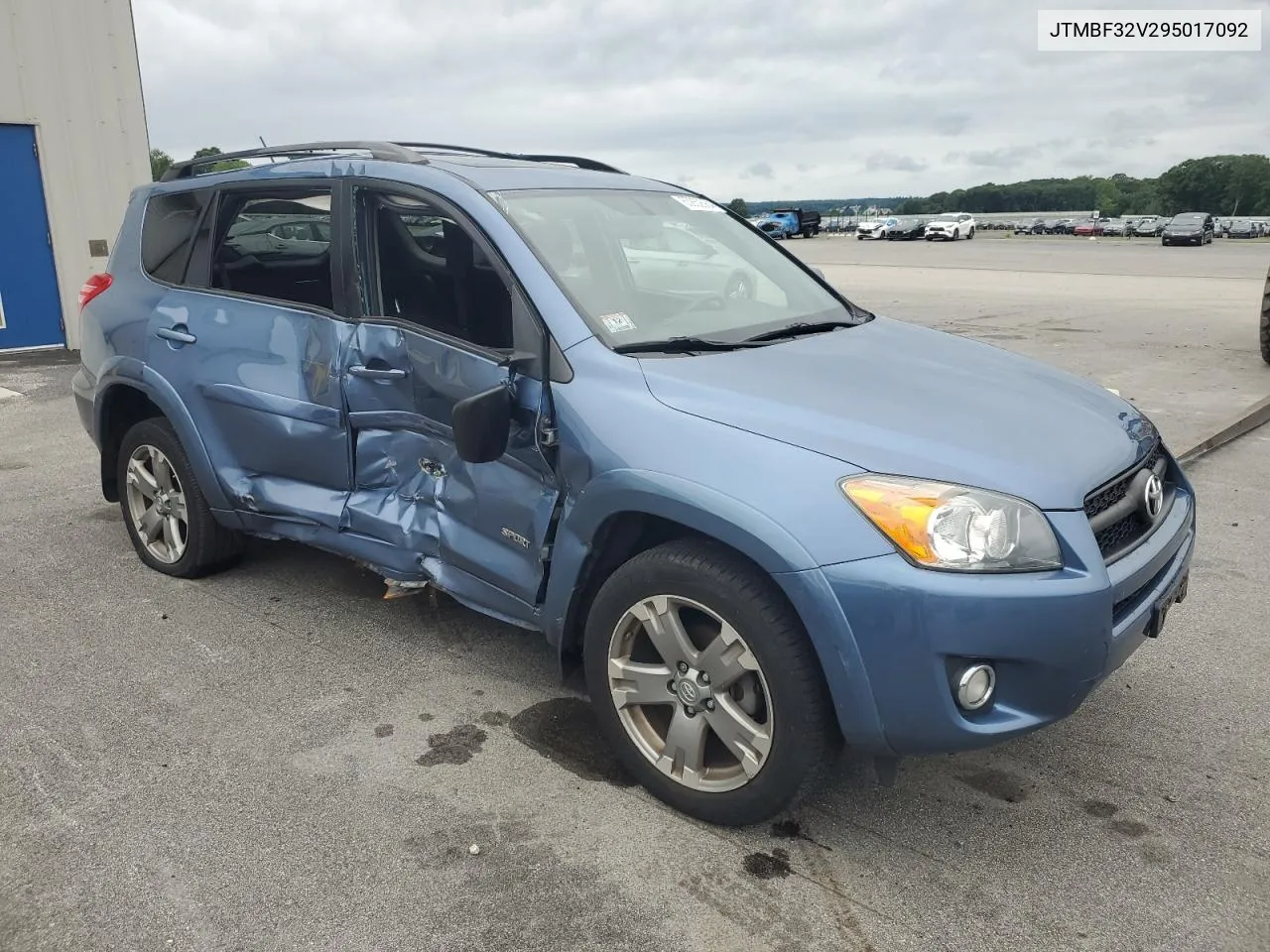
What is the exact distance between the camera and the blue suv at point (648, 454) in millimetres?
2389

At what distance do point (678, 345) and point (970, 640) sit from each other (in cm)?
125

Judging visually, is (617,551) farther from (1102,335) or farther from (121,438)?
(1102,335)

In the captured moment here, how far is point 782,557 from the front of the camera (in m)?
2.41

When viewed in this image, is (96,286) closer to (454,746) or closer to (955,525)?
(454,746)

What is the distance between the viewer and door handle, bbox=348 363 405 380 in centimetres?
344

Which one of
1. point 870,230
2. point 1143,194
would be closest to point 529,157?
point 870,230

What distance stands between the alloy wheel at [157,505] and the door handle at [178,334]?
0.50 metres

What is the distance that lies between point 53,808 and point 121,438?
89.8 inches

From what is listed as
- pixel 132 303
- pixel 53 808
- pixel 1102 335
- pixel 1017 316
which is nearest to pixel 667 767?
pixel 53 808

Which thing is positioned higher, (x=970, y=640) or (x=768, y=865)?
(x=970, y=640)

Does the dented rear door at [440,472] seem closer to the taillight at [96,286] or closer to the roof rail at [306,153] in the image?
the roof rail at [306,153]

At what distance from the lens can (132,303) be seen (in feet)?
14.6

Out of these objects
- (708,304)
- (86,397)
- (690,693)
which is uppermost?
(708,304)

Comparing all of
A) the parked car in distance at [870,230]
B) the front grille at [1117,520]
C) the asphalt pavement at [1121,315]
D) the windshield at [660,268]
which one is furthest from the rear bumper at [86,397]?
the parked car in distance at [870,230]
